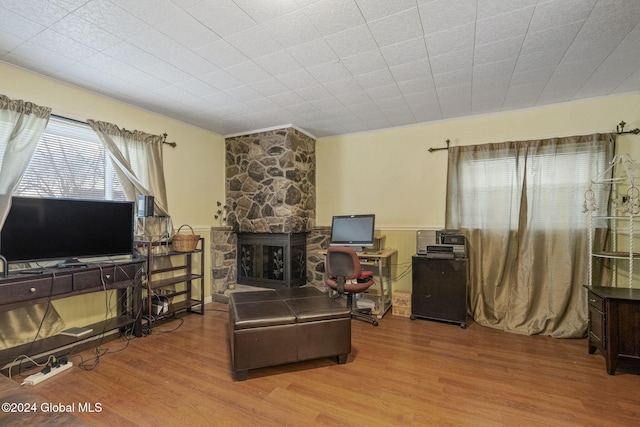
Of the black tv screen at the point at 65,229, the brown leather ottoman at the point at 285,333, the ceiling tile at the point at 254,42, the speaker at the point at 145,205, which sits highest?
the ceiling tile at the point at 254,42

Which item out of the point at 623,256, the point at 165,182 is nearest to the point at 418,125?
the point at 623,256

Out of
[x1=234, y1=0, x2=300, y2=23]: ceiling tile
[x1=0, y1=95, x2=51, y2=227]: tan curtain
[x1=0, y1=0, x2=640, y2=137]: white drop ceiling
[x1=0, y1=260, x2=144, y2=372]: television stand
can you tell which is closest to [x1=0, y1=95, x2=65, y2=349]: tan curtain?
[x1=0, y1=95, x2=51, y2=227]: tan curtain

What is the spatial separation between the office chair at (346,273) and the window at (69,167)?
2533mm

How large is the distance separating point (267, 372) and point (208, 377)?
445 millimetres

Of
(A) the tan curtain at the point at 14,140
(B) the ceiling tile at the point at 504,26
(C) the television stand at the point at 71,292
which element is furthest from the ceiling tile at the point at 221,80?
(B) the ceiling tile at the point at 504,26

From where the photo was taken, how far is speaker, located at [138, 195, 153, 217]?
3.09 m

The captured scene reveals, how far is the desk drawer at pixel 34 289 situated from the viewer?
2053 millimetres

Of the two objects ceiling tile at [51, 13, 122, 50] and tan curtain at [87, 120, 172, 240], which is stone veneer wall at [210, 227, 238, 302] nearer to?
tan curtain at [87, 120, 172, 240]

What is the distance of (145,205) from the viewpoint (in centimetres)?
309

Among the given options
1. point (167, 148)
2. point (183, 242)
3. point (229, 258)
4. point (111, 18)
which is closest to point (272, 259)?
point (229, 258)

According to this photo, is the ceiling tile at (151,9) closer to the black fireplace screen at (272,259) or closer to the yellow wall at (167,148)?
the yellow wall at (167,148)

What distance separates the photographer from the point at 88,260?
2865mm

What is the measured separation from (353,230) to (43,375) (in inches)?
128

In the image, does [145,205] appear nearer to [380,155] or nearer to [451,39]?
[380,155]
